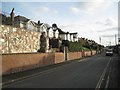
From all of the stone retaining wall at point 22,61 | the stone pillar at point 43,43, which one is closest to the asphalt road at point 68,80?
the stone retaining wall at point 22,61

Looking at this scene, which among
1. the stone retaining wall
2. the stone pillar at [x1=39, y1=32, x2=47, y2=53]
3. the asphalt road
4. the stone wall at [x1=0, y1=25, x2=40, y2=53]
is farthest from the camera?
the stone pillar at [x1=39, y1=32, x2=47, y2=53]

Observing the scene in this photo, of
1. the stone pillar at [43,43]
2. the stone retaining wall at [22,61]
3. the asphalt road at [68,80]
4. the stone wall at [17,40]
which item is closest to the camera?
the asphalt road at [68,80]

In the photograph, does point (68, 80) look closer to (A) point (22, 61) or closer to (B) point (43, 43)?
(A) point (22, 61)

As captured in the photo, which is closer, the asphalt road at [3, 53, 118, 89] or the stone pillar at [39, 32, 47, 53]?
the asphalt road at [3, 53, 118, 89]

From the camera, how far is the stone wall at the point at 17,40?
31.2 meters

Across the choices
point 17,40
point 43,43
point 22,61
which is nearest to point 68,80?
point 22,61

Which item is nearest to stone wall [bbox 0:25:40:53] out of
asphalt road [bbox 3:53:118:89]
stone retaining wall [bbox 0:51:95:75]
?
stone retaining wall [bbox 0:51:95:75]

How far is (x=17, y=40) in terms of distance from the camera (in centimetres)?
3494

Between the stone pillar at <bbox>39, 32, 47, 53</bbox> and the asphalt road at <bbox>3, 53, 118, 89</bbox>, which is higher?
the stone pillar at <bbox>39, 32, 47, 53</bbox>

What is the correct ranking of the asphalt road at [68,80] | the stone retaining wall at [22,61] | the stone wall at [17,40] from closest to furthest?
the asphalt road at [68,80]
the stone retaining wall at [22,61]
the stone wall at [17,40]

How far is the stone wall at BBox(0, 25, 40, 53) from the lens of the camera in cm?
3116

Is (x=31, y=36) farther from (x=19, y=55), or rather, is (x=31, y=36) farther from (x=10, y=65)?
(x=10, y=65)

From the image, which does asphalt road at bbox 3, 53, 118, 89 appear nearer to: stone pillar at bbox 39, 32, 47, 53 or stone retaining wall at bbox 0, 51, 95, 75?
stone retaining wall at bbox 0, 51, 95, 75

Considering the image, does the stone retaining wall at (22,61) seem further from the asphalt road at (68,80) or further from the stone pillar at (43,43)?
the asphalt road at (68,80)
